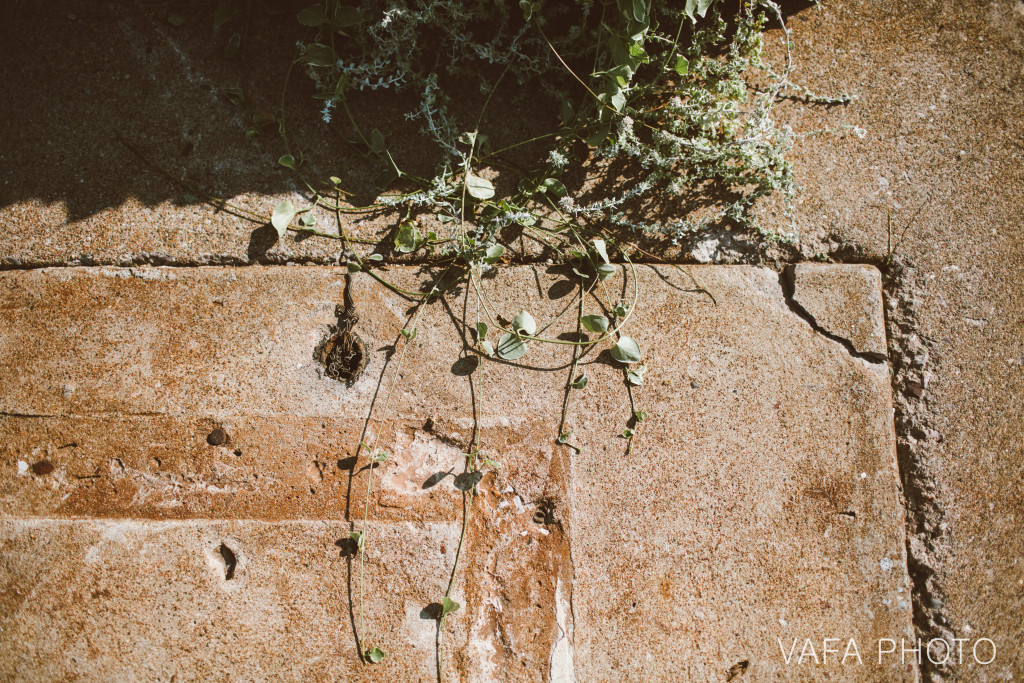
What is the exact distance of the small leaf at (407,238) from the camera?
152 centimetres

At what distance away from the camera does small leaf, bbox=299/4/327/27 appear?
58.9 inches

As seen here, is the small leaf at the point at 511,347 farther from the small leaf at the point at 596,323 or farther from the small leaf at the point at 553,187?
the small leaf at the point at 553,187

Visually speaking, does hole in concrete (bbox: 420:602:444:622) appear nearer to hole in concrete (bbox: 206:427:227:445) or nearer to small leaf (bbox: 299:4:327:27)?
hole in concrete (bbox: 206:427:227:445)

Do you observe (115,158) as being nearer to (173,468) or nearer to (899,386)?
(173,468)

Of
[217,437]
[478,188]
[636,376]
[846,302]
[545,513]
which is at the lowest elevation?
[545,513]

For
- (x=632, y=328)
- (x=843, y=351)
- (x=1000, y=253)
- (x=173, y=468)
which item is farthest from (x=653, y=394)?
(x=173, y=468)

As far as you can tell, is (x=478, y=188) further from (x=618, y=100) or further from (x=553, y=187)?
(x=618, y=100)

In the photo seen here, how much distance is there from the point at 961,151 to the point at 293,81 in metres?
2.11

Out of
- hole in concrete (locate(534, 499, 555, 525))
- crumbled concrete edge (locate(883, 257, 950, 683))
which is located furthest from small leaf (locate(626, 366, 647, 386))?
crumbled concrete edge (locate(883, 257, 950, 683))

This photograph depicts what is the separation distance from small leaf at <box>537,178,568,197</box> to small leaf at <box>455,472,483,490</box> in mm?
868

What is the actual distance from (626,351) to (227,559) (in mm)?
1277

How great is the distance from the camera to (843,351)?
1541 mm

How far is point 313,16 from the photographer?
151 cm

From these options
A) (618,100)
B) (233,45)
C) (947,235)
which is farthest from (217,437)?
(947,235)
